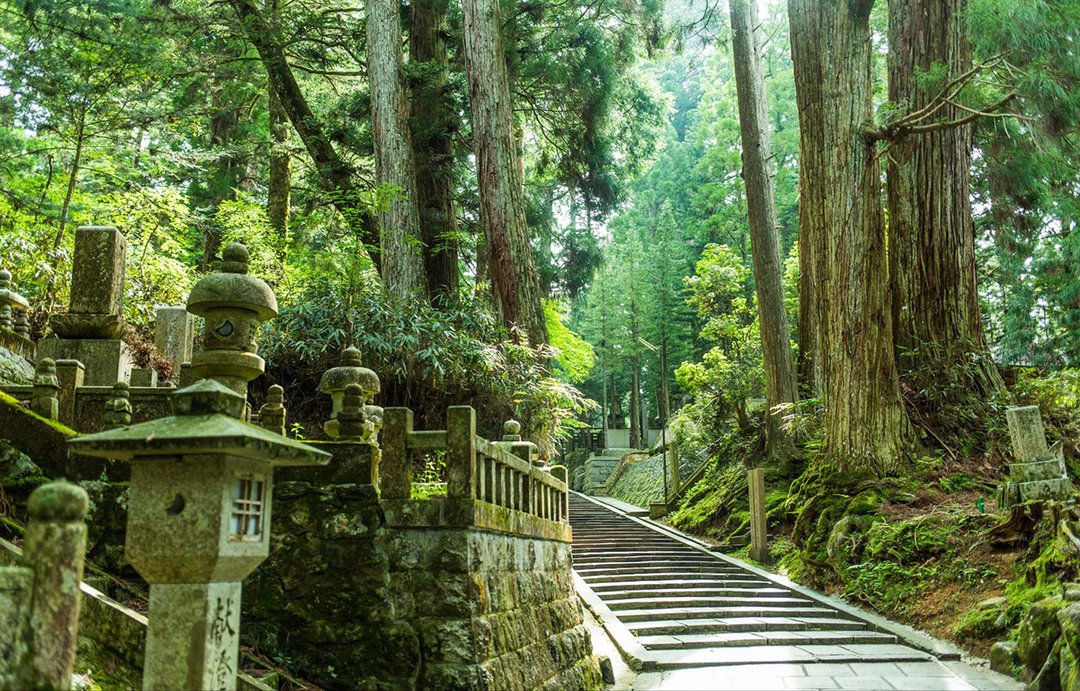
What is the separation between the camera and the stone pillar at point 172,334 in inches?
379

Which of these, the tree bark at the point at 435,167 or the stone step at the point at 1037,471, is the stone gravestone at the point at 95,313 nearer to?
the tree bark at the point at 435,167

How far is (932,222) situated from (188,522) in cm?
1256

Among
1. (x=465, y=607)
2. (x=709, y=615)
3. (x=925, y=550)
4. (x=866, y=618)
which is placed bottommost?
(x=709, y=615)

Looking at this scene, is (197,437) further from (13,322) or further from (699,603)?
(699,603)

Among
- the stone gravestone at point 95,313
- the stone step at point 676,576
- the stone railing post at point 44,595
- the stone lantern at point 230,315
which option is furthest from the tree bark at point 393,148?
the stone railing post at point 44,595

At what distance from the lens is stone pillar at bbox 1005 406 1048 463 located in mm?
8562

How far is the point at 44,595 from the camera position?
238cm

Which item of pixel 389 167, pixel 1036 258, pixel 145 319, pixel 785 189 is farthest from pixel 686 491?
pixel 785 189

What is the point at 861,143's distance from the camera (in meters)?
11.6

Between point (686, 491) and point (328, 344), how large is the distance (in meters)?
11.9

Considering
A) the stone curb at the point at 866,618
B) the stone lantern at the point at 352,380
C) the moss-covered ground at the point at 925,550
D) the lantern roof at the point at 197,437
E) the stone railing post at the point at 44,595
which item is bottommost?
the stone curb at the point at 866,618

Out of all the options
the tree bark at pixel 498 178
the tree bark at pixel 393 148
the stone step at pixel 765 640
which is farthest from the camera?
the tree bark at pixel 393 148

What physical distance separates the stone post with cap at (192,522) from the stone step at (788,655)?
6.23 m

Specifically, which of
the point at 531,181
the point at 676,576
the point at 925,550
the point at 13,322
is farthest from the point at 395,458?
the point at 531,181
